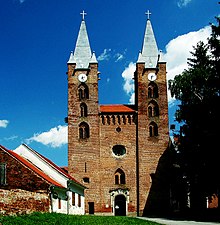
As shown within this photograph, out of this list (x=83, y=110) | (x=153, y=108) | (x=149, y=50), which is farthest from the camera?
(x=149, y=50)

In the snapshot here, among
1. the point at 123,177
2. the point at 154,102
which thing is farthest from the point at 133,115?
the point at 123,177

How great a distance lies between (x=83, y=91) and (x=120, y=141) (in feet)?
23.2

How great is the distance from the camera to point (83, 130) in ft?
161

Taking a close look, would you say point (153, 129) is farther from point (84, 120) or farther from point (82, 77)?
point (82, 77)

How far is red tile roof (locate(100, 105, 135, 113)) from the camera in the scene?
49.5 meters

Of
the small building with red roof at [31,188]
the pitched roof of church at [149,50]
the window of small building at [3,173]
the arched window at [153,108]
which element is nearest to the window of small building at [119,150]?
the arched window at [153,108]

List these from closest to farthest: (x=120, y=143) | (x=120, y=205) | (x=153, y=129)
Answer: (x=120, y=143), (x=120, y=205), (x=153, y=129)

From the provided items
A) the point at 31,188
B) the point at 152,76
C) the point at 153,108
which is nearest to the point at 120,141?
the point at 153,108

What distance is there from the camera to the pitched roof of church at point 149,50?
5131 cm

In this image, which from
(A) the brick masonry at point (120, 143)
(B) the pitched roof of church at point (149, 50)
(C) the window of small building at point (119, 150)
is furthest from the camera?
(B) the pitched roof of church at point (149, 50)

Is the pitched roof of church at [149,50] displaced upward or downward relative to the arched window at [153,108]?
upward

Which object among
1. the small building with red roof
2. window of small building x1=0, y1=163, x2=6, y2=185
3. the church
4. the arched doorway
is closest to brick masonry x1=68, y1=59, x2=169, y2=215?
the church

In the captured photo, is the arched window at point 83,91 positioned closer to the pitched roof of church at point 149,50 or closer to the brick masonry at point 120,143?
the brick masonry at point 120,143

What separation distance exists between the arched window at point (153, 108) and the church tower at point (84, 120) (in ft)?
19.5
